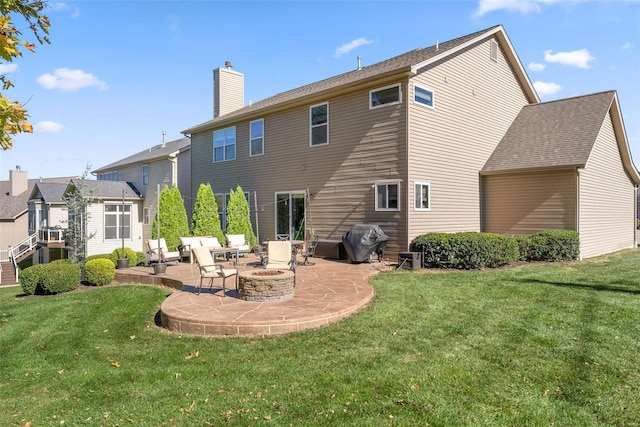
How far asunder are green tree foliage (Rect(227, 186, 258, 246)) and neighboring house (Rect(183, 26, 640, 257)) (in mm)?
752

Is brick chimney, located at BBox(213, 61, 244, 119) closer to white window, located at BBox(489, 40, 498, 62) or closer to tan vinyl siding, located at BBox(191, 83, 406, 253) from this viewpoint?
tan vinyl siding, located at BBox(191, 83, 406, 253)

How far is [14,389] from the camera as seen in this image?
4.25 meters

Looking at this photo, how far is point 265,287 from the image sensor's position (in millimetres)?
6645

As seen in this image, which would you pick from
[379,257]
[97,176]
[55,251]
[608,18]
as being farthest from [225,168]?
[97,176]

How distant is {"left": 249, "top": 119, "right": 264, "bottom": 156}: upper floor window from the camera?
16.5m

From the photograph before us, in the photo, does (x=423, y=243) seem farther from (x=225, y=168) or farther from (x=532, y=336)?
(x=225, y=168)

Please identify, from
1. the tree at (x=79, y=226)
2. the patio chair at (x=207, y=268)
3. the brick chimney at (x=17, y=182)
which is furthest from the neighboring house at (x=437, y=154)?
the brick chimney at (x=17, y=182)

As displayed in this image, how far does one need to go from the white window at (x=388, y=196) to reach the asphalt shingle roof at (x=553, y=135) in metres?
4.75

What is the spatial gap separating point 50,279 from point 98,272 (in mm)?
1056

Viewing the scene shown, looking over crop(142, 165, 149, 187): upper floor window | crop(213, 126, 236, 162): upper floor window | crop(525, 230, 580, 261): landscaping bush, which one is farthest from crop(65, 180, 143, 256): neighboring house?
crop(525, 230, 580, 261): landscaping bush

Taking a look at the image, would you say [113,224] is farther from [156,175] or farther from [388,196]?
[388,196]

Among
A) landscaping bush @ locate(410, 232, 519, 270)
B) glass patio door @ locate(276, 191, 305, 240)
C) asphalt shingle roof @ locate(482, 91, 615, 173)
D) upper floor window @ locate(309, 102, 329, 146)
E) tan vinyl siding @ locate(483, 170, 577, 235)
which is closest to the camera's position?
landscaping bush @ locate(410, 232, 519, 270)

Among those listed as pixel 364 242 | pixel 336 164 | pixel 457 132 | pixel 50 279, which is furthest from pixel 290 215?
pixel 50 279

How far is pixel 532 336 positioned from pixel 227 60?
21292 millimetres
